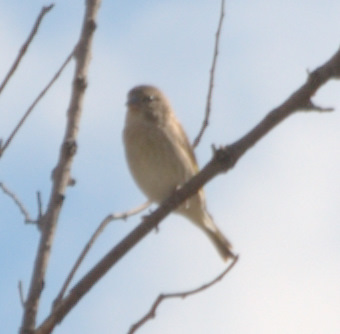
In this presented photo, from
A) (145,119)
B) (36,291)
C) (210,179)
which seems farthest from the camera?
Result: (145,119)

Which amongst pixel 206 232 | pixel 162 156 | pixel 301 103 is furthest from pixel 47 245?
pixel 206 232

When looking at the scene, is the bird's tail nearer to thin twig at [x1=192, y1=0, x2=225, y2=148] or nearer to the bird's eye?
the bird's eye

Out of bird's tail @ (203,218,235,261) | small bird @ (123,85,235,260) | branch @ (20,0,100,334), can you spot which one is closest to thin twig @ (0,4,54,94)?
branch @ (20,0,100,334)

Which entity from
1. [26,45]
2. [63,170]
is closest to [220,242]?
[63,170]

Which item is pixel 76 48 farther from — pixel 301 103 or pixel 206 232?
pixel 206 232

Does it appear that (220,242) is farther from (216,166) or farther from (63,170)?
(216,166)

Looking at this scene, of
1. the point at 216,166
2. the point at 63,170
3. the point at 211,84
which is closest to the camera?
the point at 216,166

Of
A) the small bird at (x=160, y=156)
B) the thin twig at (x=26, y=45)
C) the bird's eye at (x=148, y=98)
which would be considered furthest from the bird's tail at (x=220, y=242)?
the thin twig at (x=26, y=45)
